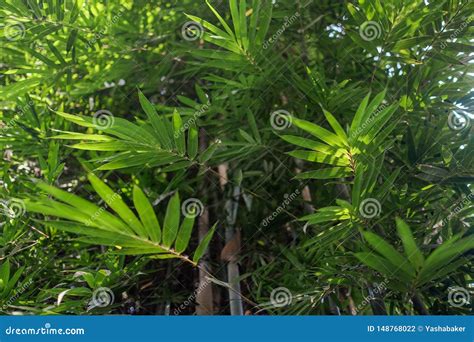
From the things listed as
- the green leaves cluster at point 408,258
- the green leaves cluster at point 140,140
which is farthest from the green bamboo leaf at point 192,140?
the green leaves cluster at point 408,258

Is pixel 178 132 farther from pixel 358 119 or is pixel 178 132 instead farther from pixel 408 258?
pixel 408 258

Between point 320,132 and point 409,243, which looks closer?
point 409,243

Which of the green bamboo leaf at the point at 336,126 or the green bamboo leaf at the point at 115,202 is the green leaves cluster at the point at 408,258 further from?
the green bamboo leaf at the point at 115,202

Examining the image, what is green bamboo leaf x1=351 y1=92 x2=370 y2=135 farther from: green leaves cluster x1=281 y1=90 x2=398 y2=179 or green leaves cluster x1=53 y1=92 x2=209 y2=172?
green leaves cluster x1=53 y1=92 x2=209 y2=172

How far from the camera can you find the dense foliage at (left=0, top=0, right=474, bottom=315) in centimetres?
71

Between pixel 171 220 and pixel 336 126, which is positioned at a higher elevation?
pixel 336 126

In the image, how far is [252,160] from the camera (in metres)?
1.11

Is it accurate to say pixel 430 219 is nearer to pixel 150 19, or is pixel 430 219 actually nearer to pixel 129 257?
pixel 129 257

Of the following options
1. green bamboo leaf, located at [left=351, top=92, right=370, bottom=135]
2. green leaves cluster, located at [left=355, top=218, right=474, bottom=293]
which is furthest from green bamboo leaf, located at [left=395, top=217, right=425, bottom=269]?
green bamboo leaf, located at [left=351, top=92, right=370, bottom=135]

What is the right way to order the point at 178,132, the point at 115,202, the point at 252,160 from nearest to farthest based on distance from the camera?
1. the point at 115,202
2. the point at 178,132
3. the point at 252,160

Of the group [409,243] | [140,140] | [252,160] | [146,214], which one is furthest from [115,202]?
[252,160]

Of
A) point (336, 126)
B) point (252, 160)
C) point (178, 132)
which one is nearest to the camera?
point (336, 126)

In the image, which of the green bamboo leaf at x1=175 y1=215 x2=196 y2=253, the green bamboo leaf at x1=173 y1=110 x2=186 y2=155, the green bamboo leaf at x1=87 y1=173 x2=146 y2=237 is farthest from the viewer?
the green bamboo leaf at x1=173 y1=110 x2=186 y2=155

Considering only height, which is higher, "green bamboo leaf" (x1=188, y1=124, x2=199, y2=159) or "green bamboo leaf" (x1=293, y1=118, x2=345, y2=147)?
"green bamboo leaf" (x1=188, y1=124, x2=199, y2=159)
